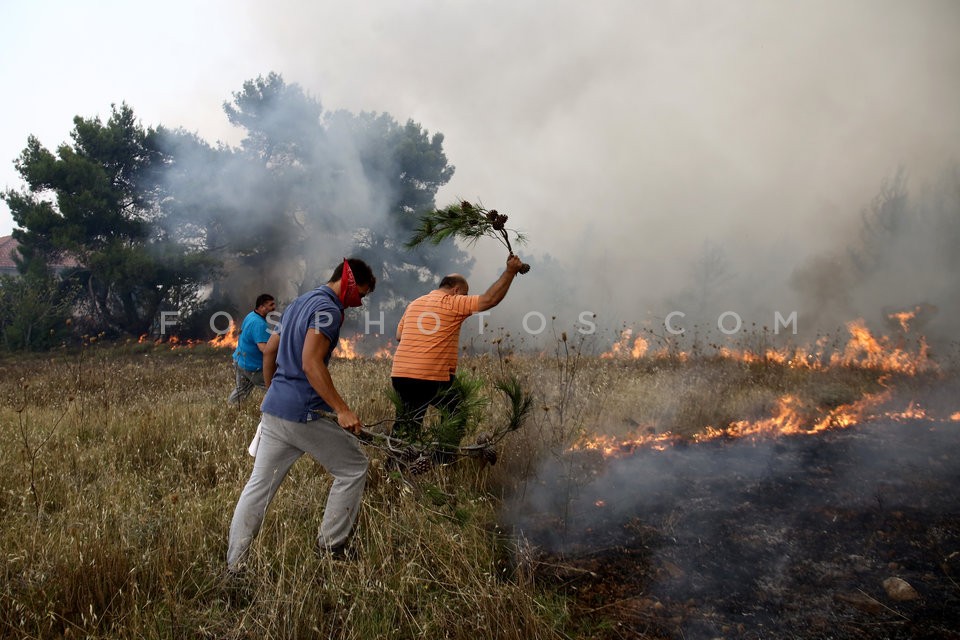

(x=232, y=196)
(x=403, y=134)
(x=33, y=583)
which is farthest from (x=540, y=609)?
(x=403, y=134)

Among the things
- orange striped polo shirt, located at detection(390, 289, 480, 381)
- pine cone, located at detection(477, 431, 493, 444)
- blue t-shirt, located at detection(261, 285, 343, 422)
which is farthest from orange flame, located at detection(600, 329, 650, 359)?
blue t-shirt, located at detection(261, 285, 343, 422)

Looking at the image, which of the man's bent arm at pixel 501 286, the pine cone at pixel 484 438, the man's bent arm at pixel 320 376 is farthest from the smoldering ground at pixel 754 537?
the man's bent arm at pixel 501 286

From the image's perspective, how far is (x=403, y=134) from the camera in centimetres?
2634

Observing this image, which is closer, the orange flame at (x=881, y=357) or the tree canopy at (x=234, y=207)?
the orange flame at (x=881, y=357)

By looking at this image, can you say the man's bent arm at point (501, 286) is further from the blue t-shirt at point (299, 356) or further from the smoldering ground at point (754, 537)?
the smoldering ground at point (754, 537)

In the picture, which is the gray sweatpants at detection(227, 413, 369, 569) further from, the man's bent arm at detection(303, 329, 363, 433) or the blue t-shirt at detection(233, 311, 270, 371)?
the blue t-shirt at detection(233, 311, 270, 371)

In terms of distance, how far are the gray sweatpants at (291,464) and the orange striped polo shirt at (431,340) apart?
1382 millimetres

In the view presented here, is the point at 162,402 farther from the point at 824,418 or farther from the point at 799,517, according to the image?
Result: the point at 824,418

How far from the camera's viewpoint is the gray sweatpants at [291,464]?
3.01 m

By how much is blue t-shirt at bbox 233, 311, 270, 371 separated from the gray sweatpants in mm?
3753

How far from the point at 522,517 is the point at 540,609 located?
126 centimetres

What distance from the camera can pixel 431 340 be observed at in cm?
452

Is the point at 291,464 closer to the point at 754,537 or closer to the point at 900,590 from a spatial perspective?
the point at 754,537

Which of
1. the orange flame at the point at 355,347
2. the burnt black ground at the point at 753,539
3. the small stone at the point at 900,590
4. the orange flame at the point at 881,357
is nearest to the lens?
the burnt black ground at the point at 753,539
